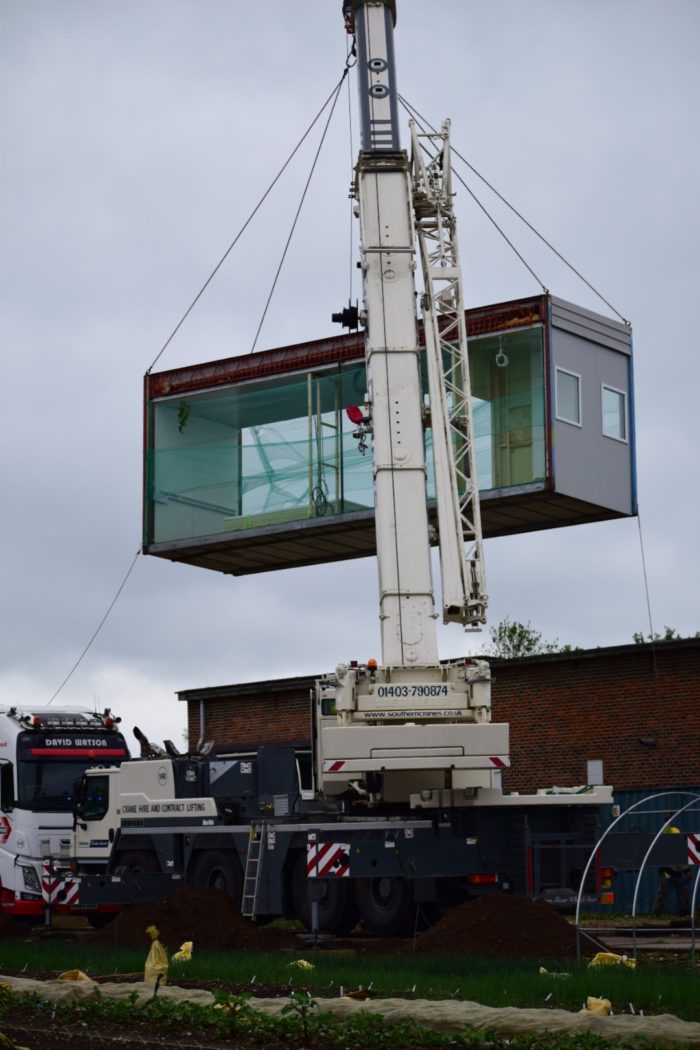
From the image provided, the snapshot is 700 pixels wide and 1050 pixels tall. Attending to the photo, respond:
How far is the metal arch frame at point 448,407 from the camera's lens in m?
22.2

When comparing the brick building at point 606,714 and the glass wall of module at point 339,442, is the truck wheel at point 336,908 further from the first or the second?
the brick building at point 606,714

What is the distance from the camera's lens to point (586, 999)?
13992 mm

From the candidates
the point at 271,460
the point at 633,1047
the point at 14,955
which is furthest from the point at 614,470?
the point at 633,1047

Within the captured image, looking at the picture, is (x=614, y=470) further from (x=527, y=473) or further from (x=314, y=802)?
(x=314, y=802)

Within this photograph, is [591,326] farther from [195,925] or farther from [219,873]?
[195,925]

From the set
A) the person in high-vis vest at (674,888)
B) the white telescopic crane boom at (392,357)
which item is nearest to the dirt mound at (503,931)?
the white telescopic crane boom at (392,357)

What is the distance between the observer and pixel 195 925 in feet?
74.1

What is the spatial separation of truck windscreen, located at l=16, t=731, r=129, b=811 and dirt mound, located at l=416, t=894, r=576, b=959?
33.7 feet

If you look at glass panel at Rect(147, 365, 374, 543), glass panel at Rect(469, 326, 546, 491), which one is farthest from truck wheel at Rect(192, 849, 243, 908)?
glass panel at Rect(147, 365, 374, 543)

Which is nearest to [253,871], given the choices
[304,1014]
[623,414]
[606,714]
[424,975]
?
[424,975]

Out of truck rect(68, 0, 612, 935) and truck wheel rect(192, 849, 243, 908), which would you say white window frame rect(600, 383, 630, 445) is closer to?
truck rect(68, 0, 612, 935)

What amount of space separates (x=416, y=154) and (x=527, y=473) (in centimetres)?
839

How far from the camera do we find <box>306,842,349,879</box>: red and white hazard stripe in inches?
893

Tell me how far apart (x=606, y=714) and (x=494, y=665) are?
287 cm
